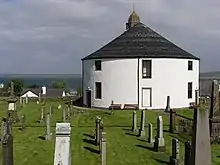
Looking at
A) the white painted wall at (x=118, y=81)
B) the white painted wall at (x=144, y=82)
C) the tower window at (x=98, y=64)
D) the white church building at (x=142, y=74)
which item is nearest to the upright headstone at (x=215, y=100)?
the white church building at (x=142, y=74)

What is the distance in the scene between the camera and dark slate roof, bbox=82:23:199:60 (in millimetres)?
44531

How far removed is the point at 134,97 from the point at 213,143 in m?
23.7

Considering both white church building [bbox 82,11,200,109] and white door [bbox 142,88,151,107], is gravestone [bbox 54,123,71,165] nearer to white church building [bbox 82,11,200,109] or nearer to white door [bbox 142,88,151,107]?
white church building [bbox 82,11,200,109]

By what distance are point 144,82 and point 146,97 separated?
5.12 ft

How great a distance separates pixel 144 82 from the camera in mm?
44219

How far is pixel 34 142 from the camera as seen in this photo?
21.5 meters

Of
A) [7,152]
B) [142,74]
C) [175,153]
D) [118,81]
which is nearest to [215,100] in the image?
[175,153]

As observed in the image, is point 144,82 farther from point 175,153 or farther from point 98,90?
point 175,153

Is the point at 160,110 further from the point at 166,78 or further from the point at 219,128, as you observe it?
the point at 219,128

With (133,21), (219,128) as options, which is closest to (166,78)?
(133,21)

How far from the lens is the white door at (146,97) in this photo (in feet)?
145

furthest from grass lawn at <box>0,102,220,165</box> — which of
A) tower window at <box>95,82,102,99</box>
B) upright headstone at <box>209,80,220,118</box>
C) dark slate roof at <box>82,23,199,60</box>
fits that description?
tower window at <box>95,82,102,99</box>

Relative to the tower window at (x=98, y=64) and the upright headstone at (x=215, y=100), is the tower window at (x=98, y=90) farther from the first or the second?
the upright headstone at (x=215, y=100)

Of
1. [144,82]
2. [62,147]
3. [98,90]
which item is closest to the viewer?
[62,147]
